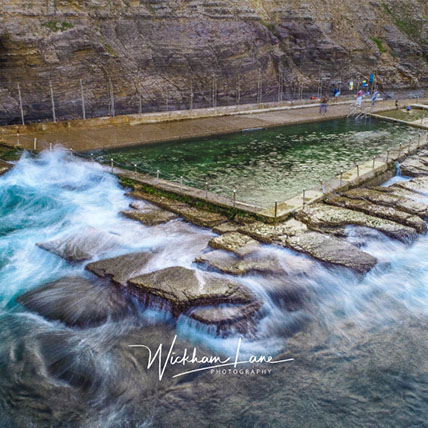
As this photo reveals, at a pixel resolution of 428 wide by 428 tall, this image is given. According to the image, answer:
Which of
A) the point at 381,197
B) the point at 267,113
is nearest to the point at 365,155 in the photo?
the point at 381,197

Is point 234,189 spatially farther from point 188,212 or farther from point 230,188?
point 188,212

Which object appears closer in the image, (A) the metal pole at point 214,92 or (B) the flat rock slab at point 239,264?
(B) the flat rock slab at point 239,264

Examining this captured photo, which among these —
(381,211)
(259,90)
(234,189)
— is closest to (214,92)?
(259,90)

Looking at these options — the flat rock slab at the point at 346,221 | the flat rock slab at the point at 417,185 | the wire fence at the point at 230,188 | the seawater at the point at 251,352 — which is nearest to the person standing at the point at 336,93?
the wire fence at the point at 230,188

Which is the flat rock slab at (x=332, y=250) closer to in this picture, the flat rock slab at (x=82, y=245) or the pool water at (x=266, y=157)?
the pool water at (x=266, y=157)

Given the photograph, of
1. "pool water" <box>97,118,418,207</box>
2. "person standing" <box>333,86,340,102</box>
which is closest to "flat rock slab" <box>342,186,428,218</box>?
"pool water" <box>97,118,418,207</box>

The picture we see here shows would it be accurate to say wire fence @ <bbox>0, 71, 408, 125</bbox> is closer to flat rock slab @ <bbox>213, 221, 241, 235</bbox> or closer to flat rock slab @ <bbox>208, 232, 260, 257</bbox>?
flat rock slab @ <bbox>213, 221, 241, 235</bbox>
